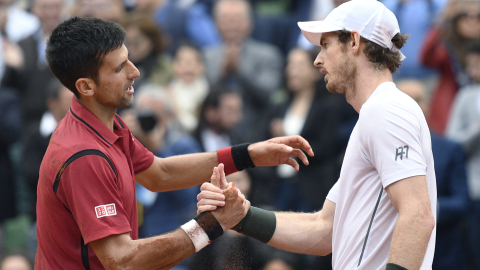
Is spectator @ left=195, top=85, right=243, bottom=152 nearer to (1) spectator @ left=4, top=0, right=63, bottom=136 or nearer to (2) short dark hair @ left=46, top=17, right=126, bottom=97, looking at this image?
(1) spectator @ left=4, top=0, right=63, bottom=136

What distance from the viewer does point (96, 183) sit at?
10.7 ft

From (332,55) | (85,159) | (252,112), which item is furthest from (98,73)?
(252,112)

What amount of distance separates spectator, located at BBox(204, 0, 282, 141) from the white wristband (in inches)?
159

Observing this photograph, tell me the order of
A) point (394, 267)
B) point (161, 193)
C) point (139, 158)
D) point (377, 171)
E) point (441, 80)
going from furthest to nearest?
→ point (441, 80) → point (161, 193) → point (139, 158) → point (377, 171) → point (394, 267)

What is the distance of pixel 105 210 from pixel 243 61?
16.1 feet

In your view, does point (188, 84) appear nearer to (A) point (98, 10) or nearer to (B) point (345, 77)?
(A) point (98, 10)

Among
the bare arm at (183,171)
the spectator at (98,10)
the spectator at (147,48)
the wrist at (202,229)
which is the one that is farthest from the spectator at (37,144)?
the wrist at (202,229)

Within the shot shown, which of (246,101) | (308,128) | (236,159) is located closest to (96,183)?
(236,159)

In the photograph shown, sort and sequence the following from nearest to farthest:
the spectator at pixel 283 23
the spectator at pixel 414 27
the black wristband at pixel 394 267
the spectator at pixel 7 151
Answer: the black wristband at pixel 394 267 < the spectator at pixel 414 27 < the spectator at pixel 7 151 < the spectator at pixel 283 23

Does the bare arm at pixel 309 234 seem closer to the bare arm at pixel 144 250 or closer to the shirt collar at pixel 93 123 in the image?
the bare arm at pixel 144 250

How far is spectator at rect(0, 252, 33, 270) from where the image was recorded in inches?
251

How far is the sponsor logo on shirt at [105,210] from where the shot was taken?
128 inches

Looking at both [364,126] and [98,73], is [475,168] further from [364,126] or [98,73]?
[98,73]

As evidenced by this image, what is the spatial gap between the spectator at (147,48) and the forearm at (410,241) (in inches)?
214
